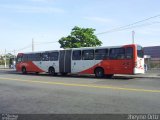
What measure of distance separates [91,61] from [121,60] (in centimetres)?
318

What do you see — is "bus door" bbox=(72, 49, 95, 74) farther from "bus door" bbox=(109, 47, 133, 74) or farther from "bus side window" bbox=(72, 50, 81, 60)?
"bus door" bbox=(109, 47, 133, 74)

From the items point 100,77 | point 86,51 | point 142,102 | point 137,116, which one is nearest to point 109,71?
point 100,77

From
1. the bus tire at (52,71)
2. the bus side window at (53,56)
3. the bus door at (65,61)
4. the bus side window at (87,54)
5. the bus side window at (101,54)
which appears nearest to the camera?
the bus side window at (101,54)

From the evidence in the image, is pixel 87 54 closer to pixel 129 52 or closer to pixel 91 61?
pixel 91 61

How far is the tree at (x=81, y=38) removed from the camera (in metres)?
45.1

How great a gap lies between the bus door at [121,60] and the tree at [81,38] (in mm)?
20936

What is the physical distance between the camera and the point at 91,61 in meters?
25.8

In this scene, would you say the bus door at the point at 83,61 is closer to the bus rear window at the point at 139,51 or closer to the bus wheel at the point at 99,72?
the bus wheel at the point at 99,72

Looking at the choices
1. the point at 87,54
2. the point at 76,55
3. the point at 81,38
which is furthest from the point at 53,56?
the point at 81,38

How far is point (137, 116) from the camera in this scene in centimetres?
846

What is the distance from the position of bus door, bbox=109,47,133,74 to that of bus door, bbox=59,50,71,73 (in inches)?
200

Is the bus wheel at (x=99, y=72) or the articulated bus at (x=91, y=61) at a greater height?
the articulated bus at (x=91, y=61)

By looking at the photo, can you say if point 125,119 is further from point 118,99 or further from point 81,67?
point 81,67

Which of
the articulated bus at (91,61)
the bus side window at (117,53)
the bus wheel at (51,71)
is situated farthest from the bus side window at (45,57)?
the bus side window at (117,53)
